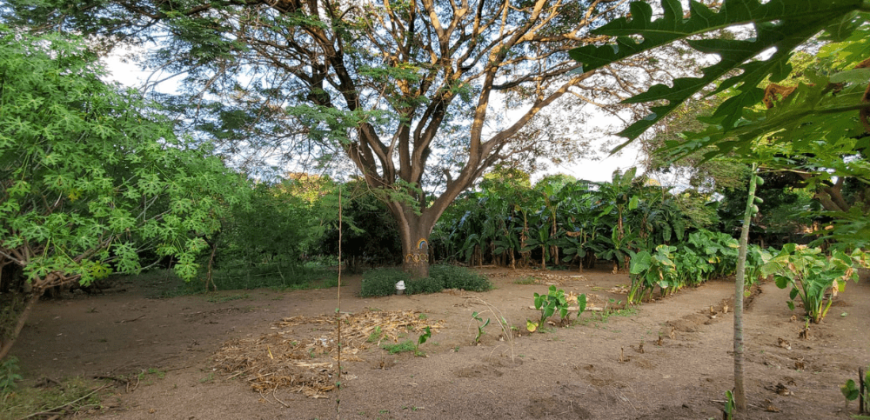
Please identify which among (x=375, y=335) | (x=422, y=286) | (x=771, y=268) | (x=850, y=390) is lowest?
(x=375, y=335)

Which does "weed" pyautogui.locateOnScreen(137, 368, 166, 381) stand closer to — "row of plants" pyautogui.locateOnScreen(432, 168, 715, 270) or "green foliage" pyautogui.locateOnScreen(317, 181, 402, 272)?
"green foliage" pyautogui.locateOnScreen(317, 181, 402, 272)

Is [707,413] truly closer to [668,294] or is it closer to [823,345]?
[823,345]

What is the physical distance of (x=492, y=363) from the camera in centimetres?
352

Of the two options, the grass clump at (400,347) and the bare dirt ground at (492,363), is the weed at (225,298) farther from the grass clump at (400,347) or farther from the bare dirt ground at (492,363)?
the grass clump at (400,347)

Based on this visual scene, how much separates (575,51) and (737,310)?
7.63 feet

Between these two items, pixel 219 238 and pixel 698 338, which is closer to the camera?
pixel 698 338

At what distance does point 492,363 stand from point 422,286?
14.4 ft

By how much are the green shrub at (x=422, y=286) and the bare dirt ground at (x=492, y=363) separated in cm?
127

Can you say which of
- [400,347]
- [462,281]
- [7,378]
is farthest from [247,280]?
[400,347]

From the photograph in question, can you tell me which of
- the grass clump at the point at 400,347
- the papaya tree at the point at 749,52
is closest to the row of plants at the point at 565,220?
the grass clump at the point at 400,347

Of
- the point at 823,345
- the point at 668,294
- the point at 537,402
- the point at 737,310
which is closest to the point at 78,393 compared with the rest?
the point at 537,402

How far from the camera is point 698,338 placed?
4223 mm

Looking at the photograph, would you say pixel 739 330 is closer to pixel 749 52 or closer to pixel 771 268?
pixel 749 52

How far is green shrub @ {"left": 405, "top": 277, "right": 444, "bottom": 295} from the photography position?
774 cm
